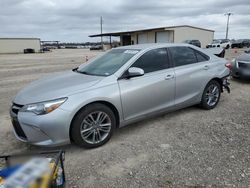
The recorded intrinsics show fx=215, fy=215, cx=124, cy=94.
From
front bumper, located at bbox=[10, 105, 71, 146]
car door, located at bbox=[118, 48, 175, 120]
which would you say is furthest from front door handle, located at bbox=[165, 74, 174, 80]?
front bumper, located at bbox=[10, 105, 71, 146]

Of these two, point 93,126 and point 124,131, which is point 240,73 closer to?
point 124,131

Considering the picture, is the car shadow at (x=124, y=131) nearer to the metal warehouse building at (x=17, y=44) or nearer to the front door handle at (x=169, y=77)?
the front door handle at (x=169, y=77)

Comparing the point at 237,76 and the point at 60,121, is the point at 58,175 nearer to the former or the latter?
the point at 60,121

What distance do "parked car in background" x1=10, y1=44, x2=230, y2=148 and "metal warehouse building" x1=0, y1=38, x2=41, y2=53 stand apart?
5124cm

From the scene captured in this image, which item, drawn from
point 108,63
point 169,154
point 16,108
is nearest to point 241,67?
point 108,63

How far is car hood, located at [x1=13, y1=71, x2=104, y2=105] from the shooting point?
2.97 m

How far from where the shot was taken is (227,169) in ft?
8.84

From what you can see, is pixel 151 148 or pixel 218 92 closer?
pixel 151 148

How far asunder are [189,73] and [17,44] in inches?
2104

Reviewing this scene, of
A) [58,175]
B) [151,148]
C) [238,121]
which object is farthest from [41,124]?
[238,121]

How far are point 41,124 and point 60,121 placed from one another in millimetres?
239

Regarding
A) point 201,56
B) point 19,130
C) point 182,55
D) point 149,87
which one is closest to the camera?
point 19,130

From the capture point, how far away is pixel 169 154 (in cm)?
307

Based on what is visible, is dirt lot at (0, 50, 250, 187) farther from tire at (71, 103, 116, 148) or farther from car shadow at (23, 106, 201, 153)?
tire at (71, 103, 116, 148)
